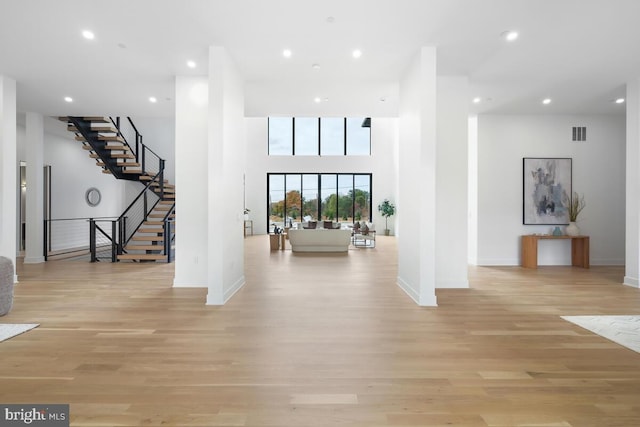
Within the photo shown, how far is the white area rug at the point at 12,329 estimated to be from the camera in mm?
3352

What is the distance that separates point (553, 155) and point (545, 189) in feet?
2.68

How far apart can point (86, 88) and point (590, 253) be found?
36.4ft

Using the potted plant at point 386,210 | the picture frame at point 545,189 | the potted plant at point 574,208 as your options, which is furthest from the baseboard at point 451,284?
the potted plant at point 386,210

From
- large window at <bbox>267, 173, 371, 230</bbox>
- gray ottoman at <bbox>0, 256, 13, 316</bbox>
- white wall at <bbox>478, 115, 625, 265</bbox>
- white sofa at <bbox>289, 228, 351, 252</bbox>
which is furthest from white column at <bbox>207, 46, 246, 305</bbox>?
large window at <bbox>267, 173, 371, 230</bbox>

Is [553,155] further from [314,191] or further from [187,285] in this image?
[314,191]

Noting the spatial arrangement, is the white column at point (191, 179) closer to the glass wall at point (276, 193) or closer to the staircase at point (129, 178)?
the staircase at point (129, 178)

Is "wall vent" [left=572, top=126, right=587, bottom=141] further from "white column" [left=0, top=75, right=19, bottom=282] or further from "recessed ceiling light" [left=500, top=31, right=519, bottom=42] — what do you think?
"white column" [left=0, top=75, right=19, bottom=282]

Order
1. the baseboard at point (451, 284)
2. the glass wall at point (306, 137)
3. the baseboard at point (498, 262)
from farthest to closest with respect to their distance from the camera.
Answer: the glass wall at point (306, 137)
the baseboard at point (498, 262)
the baseboard at point (451, 284)

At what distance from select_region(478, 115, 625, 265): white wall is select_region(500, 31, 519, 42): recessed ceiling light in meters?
3.58

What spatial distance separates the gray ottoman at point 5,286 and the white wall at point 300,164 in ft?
39.5

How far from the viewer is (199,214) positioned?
5613 mm

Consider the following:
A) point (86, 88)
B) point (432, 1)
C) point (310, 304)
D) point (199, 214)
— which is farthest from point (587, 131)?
point (86, 88)

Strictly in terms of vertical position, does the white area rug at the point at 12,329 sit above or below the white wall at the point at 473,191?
below

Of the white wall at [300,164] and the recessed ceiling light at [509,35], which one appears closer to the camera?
the recessed ceiling light at [509,35]
